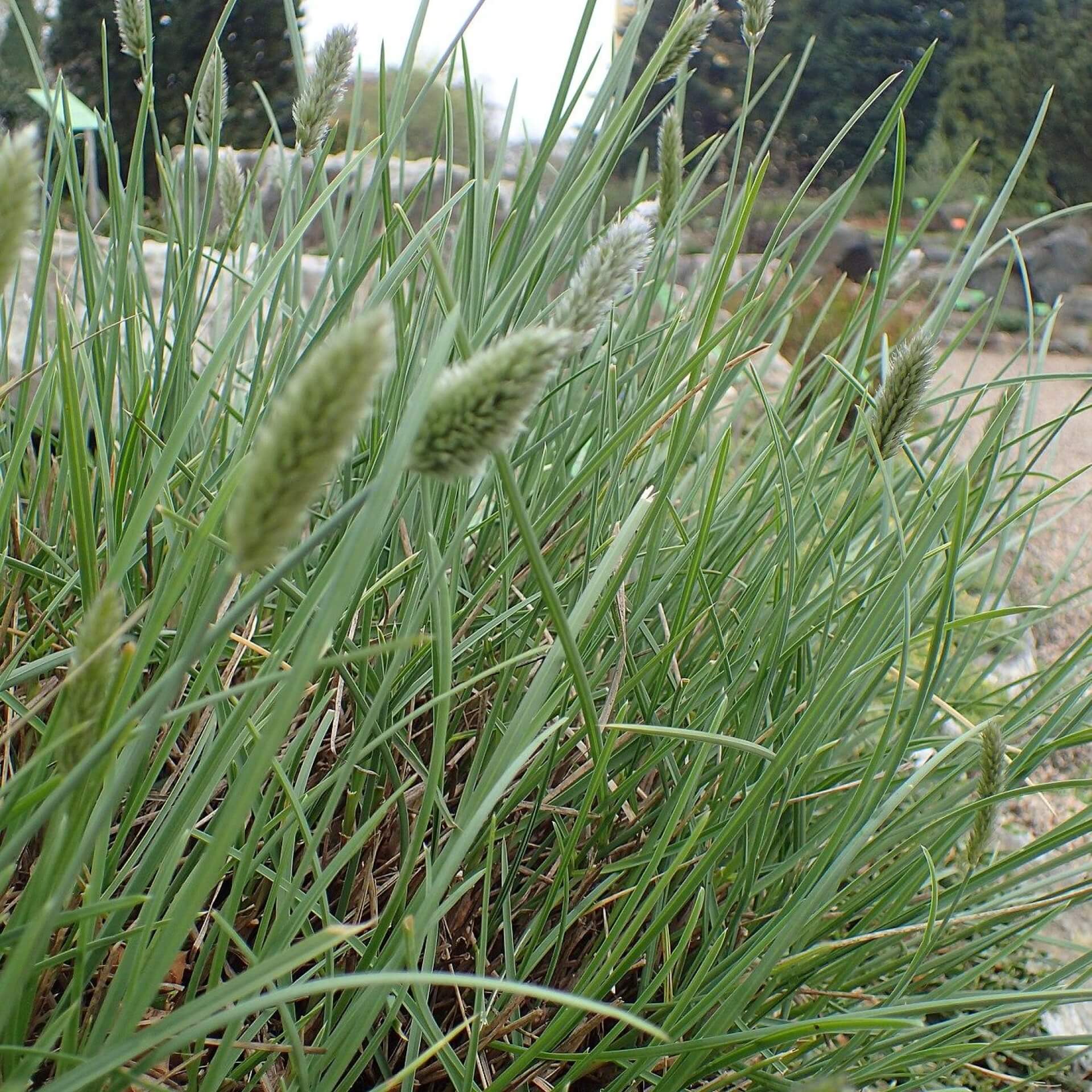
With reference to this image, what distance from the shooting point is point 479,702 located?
984mm

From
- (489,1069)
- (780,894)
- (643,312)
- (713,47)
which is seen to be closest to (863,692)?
(780,894)

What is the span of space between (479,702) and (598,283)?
0.58 m

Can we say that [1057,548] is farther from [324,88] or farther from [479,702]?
[324,88]

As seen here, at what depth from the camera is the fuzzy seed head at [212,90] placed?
1051 millimetres

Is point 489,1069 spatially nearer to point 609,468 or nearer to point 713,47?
point 609,468

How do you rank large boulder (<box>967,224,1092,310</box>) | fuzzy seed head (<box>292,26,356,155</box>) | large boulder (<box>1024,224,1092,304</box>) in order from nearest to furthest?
1. fuzzy seed head (<box>292,26,356,155</box>)
2. large boulder (<box>967,224,1092,310</box>)
3. large boulder (<box>1024,224,1092,304</box>)

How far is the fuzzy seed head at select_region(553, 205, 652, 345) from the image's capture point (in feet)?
1.64

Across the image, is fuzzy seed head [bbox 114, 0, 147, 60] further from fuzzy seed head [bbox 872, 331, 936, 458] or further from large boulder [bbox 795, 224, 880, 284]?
large boulder [bbox 795, 224, 880, 284]

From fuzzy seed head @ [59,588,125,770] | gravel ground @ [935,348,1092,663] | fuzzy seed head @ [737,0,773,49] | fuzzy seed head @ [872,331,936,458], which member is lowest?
gravel ground @ [935,348,1092,663]

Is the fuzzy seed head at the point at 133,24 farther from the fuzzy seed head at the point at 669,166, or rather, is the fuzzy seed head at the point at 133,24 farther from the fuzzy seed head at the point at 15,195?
the fuzzy seed head at the point at 15,195

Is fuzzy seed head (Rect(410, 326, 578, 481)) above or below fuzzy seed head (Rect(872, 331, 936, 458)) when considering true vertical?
above

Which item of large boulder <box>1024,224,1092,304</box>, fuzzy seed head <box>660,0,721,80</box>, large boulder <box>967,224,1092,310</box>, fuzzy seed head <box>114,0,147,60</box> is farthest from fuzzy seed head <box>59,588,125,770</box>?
large boulder <box>1024,224,1092,304</box>

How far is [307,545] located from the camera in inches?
13.2

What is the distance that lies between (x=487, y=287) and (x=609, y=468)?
0.83 ft
